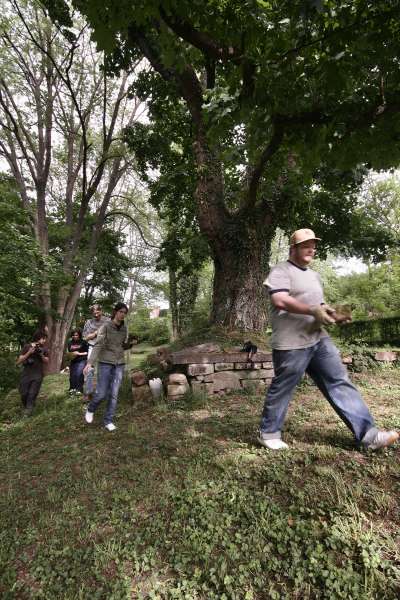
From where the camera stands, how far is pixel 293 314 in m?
3.13

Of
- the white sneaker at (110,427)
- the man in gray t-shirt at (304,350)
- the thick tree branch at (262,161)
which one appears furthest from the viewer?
the white sneaker at (110,427)

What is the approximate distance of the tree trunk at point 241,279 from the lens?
724cm

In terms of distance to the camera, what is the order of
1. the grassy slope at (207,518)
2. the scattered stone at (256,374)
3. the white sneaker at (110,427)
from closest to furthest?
the grassy slope at (207,518) → the white sneaker at (110,427) → the scattered stone at (256,374)

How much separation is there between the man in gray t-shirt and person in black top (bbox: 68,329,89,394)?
620 centimetres

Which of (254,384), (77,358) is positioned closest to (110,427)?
(254,384)

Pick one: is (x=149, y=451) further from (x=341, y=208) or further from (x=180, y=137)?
(x=341, y=208)

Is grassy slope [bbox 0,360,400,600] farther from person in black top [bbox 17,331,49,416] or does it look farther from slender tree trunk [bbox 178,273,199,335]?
slender tree trunk [bbox 178,273,199,335]

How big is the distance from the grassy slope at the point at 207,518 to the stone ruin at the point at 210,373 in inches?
59.2

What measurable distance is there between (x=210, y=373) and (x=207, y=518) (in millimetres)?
3483

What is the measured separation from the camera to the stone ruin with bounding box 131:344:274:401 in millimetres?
5809

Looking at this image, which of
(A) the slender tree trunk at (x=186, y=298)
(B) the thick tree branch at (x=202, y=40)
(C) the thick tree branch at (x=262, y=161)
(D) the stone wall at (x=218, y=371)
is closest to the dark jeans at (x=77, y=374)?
(D) the stone wall at (x=218, y=371)

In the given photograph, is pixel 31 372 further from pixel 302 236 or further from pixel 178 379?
pixel 302 236

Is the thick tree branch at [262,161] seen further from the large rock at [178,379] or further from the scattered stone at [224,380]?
the large rock at [178,379]

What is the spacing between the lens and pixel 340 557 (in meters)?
1.93
